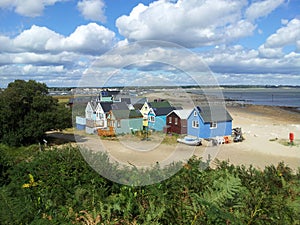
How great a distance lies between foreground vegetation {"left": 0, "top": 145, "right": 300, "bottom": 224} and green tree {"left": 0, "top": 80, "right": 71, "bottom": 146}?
1598 cm

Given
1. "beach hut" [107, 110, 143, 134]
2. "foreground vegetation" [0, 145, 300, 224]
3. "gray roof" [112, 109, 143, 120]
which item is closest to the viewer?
"foreground vegetation" [0, 145, 300, 224]

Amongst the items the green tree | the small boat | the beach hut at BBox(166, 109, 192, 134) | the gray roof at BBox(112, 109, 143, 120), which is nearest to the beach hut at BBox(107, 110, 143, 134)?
the gray roof at BBox(112, 109, 143, 120)

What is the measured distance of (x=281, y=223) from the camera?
194 cm

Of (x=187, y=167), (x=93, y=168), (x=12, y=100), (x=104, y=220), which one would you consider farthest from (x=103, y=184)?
(x=12, y=100)

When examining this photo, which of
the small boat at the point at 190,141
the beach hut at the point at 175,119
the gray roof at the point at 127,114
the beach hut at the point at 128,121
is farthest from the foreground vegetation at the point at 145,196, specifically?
the small boat at the point at 190,141

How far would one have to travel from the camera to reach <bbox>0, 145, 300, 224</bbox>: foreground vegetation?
204 cm

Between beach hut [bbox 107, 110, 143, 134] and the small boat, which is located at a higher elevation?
beach hut [bbox 107, 110, 143, 134]

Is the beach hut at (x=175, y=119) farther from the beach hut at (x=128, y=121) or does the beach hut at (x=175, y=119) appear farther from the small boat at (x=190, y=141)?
the beach hut at (x=128, y=121)

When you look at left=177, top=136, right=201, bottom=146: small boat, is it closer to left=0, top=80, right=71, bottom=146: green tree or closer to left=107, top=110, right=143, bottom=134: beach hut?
left=107, top=110, right=143, bottom=134: beach hut

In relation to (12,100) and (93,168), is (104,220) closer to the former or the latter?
(93,168)

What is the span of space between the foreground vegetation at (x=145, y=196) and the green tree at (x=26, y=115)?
16.0 metres

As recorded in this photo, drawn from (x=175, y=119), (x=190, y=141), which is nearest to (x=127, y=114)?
(x=175, y=119)

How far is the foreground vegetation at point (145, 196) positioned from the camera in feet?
6.71

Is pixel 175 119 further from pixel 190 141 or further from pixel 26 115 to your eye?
pixel 26 115
